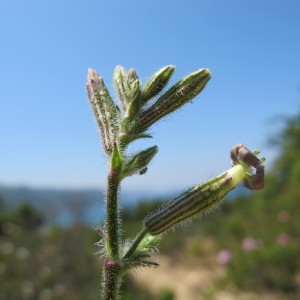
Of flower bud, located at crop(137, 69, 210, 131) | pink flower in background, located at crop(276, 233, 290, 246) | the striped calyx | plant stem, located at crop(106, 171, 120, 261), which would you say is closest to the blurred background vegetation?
pink flower in background, located at crop(276, 233, 290, 246)

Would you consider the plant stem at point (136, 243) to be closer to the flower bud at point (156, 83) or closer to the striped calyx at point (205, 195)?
the striped calyx at point (205, 195)

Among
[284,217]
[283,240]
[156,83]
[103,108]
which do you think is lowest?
[103,108]

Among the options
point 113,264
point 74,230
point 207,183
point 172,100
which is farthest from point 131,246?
point 74,230

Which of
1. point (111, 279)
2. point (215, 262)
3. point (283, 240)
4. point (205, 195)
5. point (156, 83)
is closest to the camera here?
point (111, 279)

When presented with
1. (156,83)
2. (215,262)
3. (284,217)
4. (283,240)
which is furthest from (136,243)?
(215,262)

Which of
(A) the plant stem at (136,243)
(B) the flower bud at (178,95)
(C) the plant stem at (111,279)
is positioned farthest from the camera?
(B) the flower bud at (178,95)

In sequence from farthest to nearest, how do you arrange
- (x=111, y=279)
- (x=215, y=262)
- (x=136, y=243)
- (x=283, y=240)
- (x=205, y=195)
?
1. (x=215, y=262)
2. (x=283, y=240)
3. (x=205, y=195)
4. (x=136, y=243)
5. (x=111, y=279)

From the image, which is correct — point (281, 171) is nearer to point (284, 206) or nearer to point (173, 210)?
point (284, 206)

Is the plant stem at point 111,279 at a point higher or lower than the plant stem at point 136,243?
lower

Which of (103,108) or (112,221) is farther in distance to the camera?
(103,108)

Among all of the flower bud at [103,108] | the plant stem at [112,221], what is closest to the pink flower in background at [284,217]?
the flower bud at [103,108]

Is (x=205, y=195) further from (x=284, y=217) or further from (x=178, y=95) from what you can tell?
(x=284, y=217)
